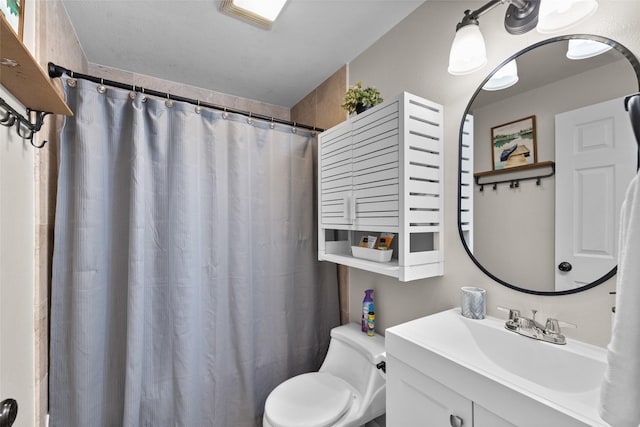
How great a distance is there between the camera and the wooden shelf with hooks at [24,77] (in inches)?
23.3

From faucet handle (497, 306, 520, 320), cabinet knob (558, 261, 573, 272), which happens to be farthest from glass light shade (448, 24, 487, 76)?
faucet handle (497, 306, 520, 320)

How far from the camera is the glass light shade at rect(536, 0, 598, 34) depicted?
79 centimetres

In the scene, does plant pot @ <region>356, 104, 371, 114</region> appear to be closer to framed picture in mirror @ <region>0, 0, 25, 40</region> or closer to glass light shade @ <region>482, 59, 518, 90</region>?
glass light shade @ <region>482, 59, 518, 90</region>

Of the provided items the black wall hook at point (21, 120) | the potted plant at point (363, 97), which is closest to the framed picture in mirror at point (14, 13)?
the black wall hook at point (21, 120)

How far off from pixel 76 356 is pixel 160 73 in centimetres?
180

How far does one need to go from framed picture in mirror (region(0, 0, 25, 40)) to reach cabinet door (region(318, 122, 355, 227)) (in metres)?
1.24

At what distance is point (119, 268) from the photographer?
→ 54.9 inches

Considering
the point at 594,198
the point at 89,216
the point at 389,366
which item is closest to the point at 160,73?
the point at 89,216

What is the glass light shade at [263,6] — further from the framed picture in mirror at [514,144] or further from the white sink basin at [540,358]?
the white sink basin at [540,358]

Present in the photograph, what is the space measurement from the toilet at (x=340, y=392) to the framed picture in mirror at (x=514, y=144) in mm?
1039

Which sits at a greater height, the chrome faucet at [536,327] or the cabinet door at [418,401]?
the chrome faucet at [536,327]

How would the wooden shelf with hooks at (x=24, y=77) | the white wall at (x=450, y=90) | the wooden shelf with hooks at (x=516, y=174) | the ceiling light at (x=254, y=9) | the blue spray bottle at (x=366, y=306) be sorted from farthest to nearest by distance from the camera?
the blue spray bottle at (x=366, y=306) < the ceiling light at (x=254, y=9) < the wooden shelf with hooks at (x=516, y=174) < the white wall at (x=450, y=90) < the wooden shelf with hooks at (x=24, y=77)

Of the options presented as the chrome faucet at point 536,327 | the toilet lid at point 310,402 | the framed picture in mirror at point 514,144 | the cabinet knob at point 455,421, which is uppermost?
the framed picture in mirror at point 514,144

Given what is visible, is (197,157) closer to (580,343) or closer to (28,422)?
(28,422)
